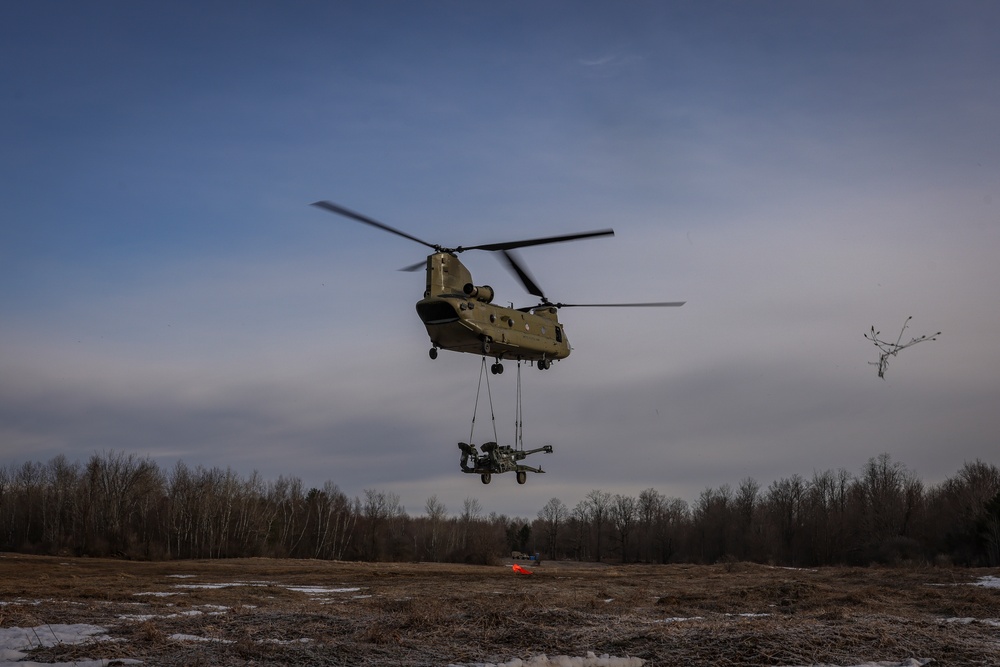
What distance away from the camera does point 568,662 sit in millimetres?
12898

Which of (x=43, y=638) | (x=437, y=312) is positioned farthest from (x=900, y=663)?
(x=437, y=312)

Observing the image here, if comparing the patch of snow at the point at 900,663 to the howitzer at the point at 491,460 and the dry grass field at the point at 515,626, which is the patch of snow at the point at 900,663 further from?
the howitzer at the point at 491,460

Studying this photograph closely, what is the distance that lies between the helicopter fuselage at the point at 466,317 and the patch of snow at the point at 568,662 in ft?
46.2

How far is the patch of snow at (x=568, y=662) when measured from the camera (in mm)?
12664

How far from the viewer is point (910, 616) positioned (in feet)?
63.2

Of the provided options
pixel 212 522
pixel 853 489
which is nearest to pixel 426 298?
pixel 212 522

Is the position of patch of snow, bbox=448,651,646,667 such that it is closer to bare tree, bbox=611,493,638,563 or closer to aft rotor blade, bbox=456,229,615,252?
aft rotor blade, bbox=456,229,615,252

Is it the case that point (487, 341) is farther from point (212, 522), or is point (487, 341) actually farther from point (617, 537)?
point (617, 537)

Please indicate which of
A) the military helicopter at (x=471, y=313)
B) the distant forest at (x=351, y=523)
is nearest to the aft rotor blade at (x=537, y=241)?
the military helicopter at (x=471, y=313)

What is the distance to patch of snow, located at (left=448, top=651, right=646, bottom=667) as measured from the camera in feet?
41.5

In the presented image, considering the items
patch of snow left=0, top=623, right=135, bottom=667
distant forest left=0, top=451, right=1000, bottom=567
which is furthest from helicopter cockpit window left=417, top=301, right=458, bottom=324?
distant forest left=0, top=451, right=1000, bottom=567

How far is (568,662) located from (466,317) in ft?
47.4

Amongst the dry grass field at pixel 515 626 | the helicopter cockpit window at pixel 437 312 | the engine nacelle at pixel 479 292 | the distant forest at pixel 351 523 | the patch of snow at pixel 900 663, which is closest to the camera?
the patch of snow at pixel 900 663

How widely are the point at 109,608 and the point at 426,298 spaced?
1208cm
